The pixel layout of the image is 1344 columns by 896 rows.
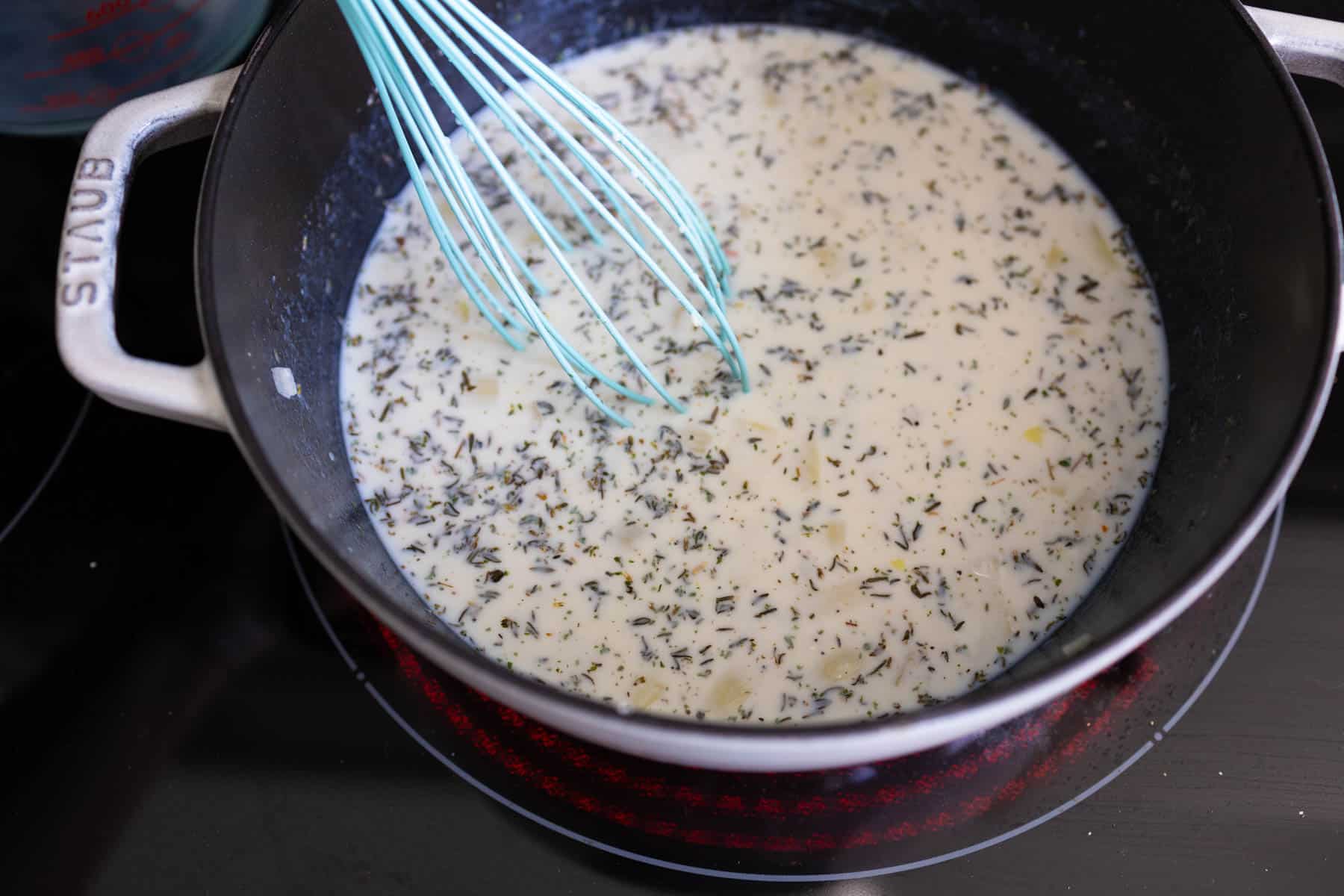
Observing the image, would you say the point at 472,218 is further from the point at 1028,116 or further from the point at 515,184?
the point at 1028,116

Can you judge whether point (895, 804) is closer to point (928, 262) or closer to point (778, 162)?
point (928, 262)

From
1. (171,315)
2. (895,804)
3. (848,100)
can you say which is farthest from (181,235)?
(895,804)

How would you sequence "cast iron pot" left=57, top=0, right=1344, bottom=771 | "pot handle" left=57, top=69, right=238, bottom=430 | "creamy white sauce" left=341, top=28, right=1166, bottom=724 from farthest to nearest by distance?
"creamy white sauce" left=341, top=28, right=1166, bottom=724
"pot handle" left=57, top=69, right=238, bottom=430
"cast iron pot" left=57, top=0, right=1344, bottom=771

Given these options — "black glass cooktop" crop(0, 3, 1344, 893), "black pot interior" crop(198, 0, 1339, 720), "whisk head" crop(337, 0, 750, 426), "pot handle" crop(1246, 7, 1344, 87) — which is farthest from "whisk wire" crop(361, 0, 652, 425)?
"pot handle" crop(1246, 7, 1344, 87)

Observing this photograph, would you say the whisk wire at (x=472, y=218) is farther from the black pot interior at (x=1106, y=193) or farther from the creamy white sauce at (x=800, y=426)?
the black pot interior at (x=1106, y=193)

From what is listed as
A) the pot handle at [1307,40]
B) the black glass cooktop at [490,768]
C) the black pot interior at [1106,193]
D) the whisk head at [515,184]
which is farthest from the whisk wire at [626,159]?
the pot handle at [1307,40]

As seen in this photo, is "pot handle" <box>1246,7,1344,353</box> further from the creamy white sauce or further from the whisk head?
the whisk head
